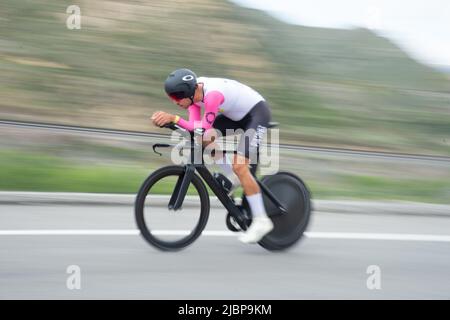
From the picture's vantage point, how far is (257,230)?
18.4ft

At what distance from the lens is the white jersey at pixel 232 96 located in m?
5.40

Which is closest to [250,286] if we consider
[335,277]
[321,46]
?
[335,277]

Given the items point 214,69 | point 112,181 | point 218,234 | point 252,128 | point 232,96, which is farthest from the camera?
point 214,69

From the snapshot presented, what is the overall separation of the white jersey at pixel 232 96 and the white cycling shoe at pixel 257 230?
2.86ft

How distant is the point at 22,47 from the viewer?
1823 centimetres

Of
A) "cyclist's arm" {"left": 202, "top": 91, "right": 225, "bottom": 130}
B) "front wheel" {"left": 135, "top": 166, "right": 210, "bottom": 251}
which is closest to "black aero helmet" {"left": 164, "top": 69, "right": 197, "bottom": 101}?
"cyclist's arm" {"left": 202, "top": 91, "right": 225, "bottom": 130}

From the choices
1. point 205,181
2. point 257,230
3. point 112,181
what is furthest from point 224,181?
point 112,181

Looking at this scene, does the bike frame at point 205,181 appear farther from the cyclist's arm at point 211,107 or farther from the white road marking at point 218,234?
the white road marking at point 218,234

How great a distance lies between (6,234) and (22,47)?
13338 mm

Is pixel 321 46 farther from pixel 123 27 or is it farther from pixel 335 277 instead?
pixel 335 277

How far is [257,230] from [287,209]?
453 millimetres

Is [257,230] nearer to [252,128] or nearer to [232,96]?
[252,128]

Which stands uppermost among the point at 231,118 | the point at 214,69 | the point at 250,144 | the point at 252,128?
the point at 214,69

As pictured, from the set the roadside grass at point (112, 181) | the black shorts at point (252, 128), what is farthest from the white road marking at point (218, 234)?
the roadside grass at point (112, 181)
